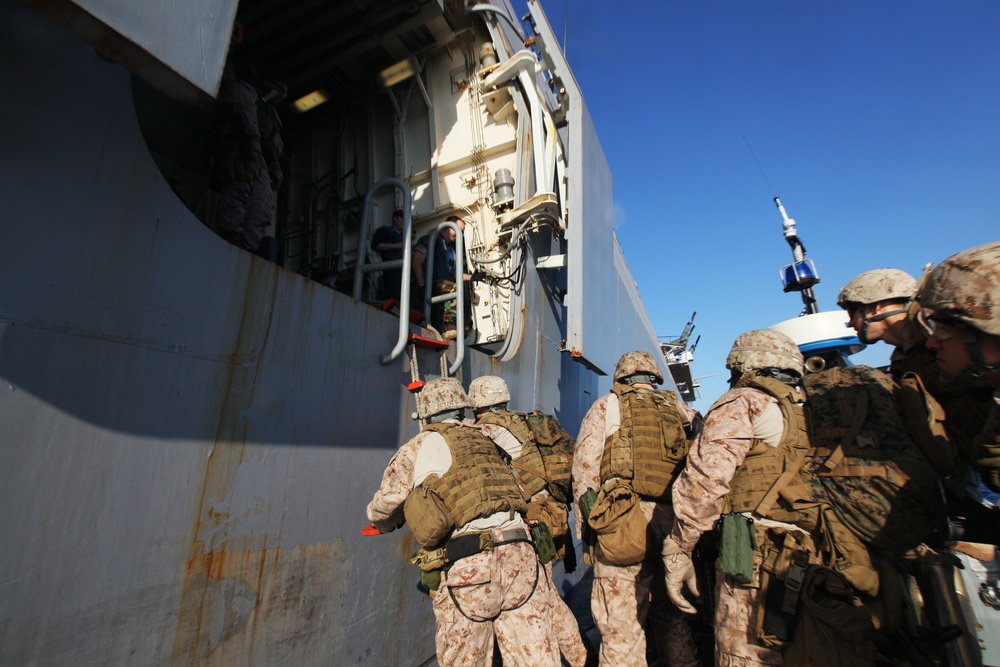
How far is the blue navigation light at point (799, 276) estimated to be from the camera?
5.19 m

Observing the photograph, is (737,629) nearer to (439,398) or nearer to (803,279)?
(439,398)

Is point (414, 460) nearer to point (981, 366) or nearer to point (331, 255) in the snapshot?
point (981, 366)

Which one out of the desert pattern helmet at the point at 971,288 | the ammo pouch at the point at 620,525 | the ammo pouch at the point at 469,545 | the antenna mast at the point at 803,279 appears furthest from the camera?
the antenna mast at the point at 803,279

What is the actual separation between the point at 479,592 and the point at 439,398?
91cm

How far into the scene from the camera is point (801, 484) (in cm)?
179

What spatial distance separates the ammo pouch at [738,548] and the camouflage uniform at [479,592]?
0.89m

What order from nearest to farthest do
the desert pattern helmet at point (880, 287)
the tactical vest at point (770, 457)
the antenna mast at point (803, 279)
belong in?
1. the tactical vest at point (770, 457)
2. the desert pattern helmet at point (880, 287)
3. the antenna mast at point (803, 279)

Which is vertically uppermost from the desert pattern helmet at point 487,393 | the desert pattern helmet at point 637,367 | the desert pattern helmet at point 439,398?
the desert pattern helmet at point 637,367

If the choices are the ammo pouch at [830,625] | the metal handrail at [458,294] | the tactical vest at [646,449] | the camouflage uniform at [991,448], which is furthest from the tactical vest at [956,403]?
the metal handrail at [458,294]

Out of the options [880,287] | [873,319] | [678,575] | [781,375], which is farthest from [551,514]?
[880,287]

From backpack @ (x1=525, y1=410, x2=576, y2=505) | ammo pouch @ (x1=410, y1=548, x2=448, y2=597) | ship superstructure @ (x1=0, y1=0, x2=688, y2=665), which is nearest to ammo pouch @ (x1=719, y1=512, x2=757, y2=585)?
ammo pouch @ (x1=410, y1=548, x2=448, y2=597)

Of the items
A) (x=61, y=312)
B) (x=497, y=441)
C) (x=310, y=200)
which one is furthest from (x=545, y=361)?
(x=61, y=312)

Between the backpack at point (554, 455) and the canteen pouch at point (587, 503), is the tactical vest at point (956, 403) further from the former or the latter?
the backpack at point (554, 455)

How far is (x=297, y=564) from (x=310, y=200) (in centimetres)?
381
